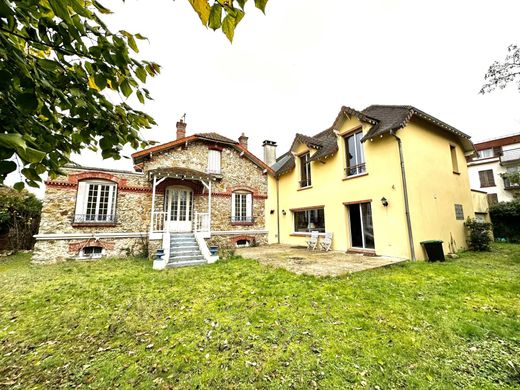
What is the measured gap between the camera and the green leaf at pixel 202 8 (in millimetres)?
1060

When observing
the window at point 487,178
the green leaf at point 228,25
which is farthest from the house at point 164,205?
the window at point 487,178

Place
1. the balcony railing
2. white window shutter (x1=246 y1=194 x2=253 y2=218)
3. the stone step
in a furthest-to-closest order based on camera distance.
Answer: the balcony railing → white window shutter (x1=246 y1=194 x2=253 y2=218) → the stone step

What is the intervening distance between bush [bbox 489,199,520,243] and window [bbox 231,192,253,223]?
15127mm

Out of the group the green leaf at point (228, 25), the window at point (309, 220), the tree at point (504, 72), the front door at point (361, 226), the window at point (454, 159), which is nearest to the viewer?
the green leaf at point (228, 25)

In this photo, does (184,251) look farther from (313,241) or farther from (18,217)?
(18,217)

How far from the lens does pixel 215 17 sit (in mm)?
1136

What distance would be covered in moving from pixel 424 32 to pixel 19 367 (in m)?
11.7

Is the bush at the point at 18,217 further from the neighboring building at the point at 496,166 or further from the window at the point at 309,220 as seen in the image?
the neighboring building at the point at 496,166

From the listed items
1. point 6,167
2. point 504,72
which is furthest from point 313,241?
point 6,167

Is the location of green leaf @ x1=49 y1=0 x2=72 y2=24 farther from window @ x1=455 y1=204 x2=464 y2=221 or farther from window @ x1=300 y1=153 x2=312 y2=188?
window @ x1=455 y1=204 x2=464 y2=221

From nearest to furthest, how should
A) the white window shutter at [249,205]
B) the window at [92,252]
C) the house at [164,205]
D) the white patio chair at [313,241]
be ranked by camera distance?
the house at [164,205] → the window at [92,252] → the white patio chair at [313,241] → the white window shutter at [249,205]

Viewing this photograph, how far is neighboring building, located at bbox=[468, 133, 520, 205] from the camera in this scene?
2117 cm

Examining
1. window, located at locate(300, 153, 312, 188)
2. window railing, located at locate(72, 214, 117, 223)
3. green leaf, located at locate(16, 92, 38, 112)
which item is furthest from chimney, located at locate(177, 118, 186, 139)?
green leaf, located at locate(16, 92, 38, 112)

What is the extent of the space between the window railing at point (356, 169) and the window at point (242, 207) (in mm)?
6486
